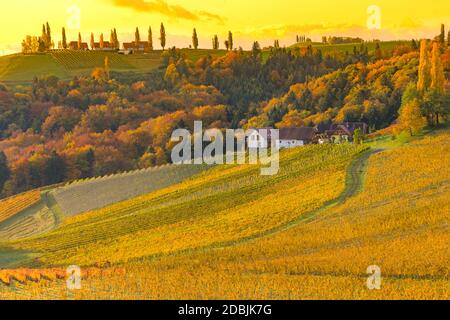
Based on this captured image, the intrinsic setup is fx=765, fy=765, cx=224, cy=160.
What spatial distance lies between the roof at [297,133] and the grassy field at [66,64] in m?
74.0

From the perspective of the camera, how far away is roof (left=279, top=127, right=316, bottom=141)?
235ft

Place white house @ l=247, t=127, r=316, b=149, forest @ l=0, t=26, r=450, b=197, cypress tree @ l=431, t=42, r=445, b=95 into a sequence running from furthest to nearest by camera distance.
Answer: forest @ l=0, t=26, r=450, b=197 < white house @ l=247, t=127, r=316, b=149 < cypress tree @ l=431, t=42, r=445, b=95

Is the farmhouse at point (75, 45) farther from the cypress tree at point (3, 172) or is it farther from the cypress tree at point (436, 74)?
Result: the cypress tree at point (436, 74)

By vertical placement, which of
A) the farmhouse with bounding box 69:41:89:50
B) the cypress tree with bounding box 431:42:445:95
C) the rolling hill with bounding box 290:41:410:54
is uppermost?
the farmhouse with bounding box 69:41:89:50

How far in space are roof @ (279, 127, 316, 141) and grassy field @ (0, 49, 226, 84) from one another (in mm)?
73964

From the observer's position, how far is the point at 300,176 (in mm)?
53094

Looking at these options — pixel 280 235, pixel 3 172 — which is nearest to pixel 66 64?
pixel 3 172

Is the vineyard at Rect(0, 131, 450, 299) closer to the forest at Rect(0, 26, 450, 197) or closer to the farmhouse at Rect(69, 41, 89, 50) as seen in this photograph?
the forest at Rect(0, 26, 450, 197)

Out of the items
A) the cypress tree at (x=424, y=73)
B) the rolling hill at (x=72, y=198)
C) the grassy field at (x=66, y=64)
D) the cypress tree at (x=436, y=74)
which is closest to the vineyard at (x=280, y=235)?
the rolling hill at (x=72, y=198)

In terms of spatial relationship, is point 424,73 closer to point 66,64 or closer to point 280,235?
point 280,235

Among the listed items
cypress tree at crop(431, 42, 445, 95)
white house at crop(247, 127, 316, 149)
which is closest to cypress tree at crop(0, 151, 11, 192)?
white house at crop(247, 127, 316, 149)

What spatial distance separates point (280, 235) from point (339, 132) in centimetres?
3264

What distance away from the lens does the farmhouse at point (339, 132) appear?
67.1 meters

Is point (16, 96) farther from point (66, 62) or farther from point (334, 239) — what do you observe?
point (334, 239)
